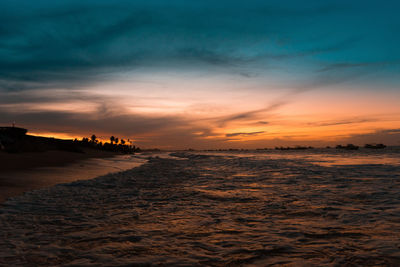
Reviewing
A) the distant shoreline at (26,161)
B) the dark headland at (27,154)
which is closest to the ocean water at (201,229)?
the distant shoreline at (26,161)

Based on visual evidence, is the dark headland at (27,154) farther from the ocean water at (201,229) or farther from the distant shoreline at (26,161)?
the ocean water at (201,229)

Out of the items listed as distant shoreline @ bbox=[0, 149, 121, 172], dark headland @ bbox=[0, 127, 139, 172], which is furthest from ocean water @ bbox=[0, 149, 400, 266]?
dark headland @ bbox=[0, 127, 139, 172]

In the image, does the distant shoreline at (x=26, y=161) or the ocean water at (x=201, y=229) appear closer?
the ocean water at (x=201, y=229)

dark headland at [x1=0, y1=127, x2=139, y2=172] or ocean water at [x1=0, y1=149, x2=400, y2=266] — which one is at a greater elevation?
dark headland at [x1=0, y1=127, x2=139, y2=172]

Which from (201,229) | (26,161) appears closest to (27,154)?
(26,161)

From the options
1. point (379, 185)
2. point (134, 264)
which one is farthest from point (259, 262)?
point (379, 185)

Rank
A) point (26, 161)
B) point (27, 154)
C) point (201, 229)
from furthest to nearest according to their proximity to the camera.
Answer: point (27, 154) < point (26, 161) < point (201, 229)

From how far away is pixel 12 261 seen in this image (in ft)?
11.6

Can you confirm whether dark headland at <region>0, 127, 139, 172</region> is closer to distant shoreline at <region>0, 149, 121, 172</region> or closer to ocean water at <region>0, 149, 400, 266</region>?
distant shoreline at <region>0, 149, 121, 172</region>

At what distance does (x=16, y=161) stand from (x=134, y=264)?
48.6 ft

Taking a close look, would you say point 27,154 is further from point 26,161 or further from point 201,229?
point 201,229

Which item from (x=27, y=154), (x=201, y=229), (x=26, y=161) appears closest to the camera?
(x=201, y=229)

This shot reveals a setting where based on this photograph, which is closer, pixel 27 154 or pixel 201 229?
pixel 201 229

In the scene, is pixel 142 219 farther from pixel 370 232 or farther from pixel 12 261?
pixel 370 232
